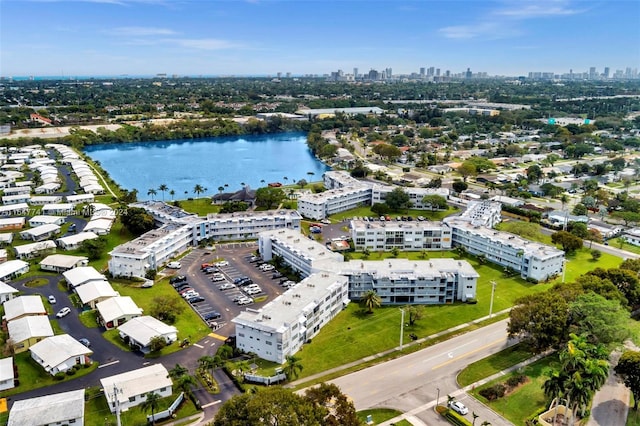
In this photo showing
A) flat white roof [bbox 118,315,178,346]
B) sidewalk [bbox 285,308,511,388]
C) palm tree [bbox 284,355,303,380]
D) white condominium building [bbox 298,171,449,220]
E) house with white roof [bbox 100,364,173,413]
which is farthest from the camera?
white condominium building [bbox 298,171,449,220]

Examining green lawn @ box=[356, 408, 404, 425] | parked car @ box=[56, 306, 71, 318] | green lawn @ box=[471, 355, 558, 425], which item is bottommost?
green lawn @ box=[356, 408, 404, 425]

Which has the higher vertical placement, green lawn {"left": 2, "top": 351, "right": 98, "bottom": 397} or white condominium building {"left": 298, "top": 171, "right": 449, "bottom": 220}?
white condominium building {"left": 298, "top": 171, "right": 449, "bottom": 220}

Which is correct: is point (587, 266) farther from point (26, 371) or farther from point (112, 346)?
point (26, 371)

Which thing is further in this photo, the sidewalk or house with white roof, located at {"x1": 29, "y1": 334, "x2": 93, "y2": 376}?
house with white roof, located at {"x1": 29, "y1": 334, "x2": 93, "y2": 376}

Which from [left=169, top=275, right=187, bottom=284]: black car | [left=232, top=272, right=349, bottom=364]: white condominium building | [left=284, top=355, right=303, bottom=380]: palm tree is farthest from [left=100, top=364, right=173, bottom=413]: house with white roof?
[left=169, top=275, right=187, bottom=284]: black car

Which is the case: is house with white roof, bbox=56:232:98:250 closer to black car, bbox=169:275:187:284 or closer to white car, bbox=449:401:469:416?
black car, bbox=169:275:187:284

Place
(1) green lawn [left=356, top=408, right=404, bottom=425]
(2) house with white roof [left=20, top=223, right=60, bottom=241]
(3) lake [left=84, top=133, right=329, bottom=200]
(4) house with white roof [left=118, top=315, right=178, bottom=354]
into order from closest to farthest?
(1) green lawn [left=356, top=408, right=404, bottom=425] → (4) house with white roof [left=118, top=315, right=178, bottom=354] → (2) house with white roof [left=20, top=223, right=60, bottom=241] → (3) lake [left=84, top=133, right=329, bottom=200]

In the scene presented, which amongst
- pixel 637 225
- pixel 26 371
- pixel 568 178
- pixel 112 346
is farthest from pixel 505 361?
pixel 568 178
